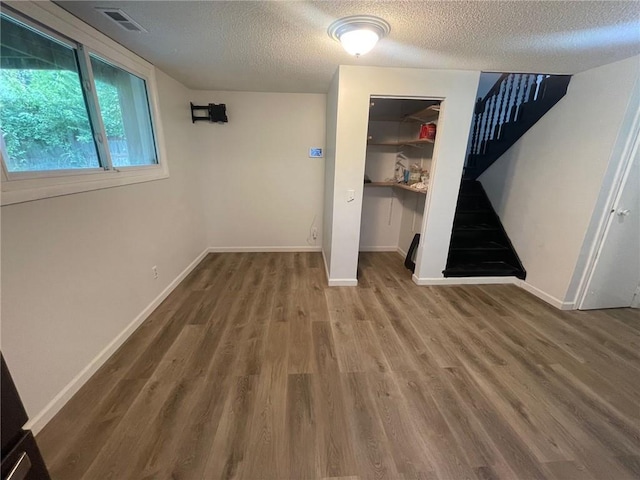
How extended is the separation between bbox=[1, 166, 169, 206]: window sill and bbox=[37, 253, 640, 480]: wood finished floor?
1212 millimetres

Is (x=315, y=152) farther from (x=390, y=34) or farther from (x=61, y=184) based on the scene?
(x=61, y=184)

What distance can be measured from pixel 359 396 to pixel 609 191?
2.82m

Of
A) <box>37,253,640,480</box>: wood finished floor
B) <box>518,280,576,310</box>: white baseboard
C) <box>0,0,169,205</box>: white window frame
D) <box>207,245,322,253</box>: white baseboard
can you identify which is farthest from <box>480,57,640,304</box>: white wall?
<box>0,0,169,205</box>: white window frame

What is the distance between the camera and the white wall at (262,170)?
3564 millimetres

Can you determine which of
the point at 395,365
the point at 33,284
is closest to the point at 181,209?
the point at 33,284

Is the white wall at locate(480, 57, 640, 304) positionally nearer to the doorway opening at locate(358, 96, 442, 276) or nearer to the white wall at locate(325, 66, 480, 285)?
the white wall at locate(325, 66, 480, 285)

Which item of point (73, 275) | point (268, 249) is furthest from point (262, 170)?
point (73, 275)

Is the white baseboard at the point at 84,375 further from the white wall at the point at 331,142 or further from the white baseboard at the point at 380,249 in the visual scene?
the white baseboard at the point at 380,249

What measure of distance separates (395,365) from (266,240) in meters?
2.76

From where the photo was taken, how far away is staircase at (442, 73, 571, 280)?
301 cm

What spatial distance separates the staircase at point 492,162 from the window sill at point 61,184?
11.1ft

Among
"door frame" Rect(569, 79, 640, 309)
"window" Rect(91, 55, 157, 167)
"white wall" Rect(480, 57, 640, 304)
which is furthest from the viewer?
"white wall" Rect(480, 57, 640, 304)

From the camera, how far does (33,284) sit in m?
1.41

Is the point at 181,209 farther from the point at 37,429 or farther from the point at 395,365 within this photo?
the point at 395,365
